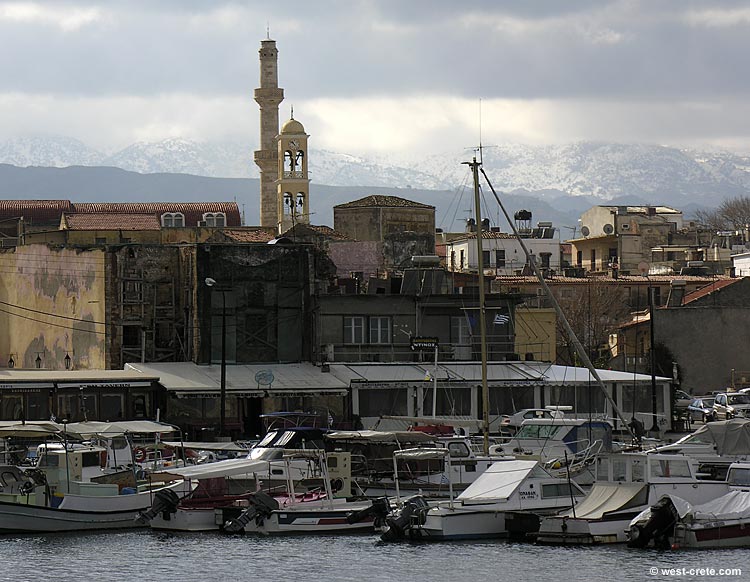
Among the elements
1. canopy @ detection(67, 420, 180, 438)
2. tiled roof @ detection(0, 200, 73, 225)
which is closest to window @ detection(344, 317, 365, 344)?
canopy @ detection(67, 420, 180, 438)

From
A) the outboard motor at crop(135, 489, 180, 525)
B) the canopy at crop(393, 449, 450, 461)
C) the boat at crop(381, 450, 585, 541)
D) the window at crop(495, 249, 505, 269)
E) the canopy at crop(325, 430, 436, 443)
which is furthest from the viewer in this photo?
the window at crop(495, 249, 505, 269)

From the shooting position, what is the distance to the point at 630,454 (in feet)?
137

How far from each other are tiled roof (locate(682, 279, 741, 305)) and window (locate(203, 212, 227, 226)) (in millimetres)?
46335

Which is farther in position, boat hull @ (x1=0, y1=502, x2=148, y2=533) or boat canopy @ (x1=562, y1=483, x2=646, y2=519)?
boat hull @ (x1=0, y1=502, x2=148, y2=533)

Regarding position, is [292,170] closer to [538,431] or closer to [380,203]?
[380,203]

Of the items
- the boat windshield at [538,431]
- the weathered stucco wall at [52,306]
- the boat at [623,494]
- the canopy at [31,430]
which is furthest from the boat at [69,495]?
the weathered stucco wall at [52,306]

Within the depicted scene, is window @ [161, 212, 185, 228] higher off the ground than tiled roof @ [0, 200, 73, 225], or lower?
lower

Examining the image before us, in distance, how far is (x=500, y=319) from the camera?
7281 centimetres

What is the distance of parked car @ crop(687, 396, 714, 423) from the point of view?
73750mm

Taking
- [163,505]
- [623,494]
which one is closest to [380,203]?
[163,505]

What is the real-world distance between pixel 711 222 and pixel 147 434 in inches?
5165

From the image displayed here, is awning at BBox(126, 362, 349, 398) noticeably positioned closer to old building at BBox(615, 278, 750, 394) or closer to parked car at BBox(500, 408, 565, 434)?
parked car at BBox(500, 408, 565, 434)

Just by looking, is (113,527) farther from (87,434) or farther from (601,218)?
(601,218)

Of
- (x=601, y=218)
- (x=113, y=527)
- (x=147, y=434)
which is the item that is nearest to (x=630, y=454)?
(x=113, y=527)
